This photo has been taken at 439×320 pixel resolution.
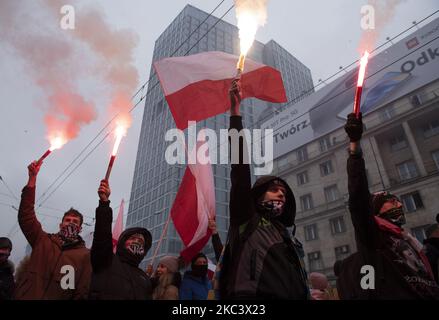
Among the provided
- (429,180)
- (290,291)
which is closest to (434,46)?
(429,180)

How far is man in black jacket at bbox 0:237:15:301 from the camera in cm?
423

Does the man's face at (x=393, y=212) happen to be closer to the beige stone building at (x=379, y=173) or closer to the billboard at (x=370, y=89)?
the billboard at (x=370, y=89)

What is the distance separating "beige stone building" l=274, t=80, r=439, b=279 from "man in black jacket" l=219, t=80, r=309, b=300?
25746 mm

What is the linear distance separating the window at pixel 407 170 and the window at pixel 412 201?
233cm

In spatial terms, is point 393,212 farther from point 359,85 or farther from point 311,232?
point 311,232

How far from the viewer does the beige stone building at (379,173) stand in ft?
80.1

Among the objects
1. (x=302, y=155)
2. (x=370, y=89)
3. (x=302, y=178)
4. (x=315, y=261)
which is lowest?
(x=315, y=261)

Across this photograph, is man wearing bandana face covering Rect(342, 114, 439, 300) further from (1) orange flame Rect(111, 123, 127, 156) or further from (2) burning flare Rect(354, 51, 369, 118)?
(1) orange flame Rect(111, 123, 127, 156)

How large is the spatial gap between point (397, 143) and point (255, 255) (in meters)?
31.7

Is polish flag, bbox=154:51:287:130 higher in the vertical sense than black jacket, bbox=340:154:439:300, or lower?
higher

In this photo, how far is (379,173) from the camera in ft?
89.5

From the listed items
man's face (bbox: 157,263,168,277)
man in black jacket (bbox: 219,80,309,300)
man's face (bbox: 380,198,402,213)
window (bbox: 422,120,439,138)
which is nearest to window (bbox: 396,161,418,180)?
window (bbox: 422,120,439,138)

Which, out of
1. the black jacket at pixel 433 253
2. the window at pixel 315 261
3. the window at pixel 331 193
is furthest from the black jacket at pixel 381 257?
the window at pixel 331 193

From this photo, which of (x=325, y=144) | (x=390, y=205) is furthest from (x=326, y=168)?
(x=390, y=205)
